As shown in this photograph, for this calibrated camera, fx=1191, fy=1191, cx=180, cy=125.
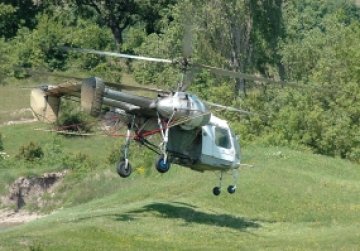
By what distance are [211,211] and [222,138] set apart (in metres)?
2.83

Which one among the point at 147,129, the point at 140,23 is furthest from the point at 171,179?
the point at 140,23

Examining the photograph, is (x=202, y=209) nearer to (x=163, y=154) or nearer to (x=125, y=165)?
(x=125, y=165)

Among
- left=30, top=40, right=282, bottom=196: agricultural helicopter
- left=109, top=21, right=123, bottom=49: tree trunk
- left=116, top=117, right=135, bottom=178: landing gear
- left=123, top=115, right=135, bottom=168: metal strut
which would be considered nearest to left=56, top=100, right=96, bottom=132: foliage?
left=109, top=21, right=123, bottom=49: tree trunk

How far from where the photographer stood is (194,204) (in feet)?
133

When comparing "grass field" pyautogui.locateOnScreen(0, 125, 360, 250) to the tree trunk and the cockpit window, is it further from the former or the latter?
the tree trunk

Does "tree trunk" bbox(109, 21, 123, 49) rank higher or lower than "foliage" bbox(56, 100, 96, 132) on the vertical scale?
higher

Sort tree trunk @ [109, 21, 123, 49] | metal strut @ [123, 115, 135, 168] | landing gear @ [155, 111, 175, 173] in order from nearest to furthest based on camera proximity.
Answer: landing gear @ [155, 111, 175, 173], metal strut @ [123, 115, 135, 168], tree trunk @ [109, 21, 123, 49]

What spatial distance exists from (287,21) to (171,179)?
4045 centimetres

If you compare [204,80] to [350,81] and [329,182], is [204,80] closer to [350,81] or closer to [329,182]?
[350,81]

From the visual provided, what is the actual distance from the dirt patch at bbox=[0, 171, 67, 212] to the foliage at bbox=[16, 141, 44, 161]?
5698 millimetres

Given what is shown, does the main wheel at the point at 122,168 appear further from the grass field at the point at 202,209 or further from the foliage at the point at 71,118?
the foliage at the point at 71,118

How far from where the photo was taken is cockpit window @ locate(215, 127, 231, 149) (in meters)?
38.2

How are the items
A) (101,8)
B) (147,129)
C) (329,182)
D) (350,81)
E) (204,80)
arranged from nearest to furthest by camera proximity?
(147,129) → (329,182) → (350,81) → (204,80) → (101,8)

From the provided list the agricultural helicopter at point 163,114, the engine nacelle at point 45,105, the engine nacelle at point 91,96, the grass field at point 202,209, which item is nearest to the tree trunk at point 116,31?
the grass field at point 202,209
